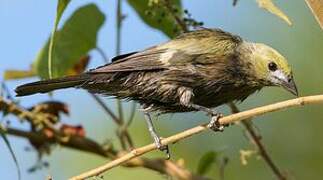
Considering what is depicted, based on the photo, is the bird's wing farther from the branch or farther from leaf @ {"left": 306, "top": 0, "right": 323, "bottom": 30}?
leaf @ {"left": 306, "top": 0, "right": 323, "bottom": 30}

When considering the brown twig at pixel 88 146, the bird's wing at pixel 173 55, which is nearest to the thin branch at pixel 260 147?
the brown twig at pixel 88 146

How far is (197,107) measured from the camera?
3732 mm

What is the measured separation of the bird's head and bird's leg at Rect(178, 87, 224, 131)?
0.29 metres

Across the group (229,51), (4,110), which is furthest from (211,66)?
(4,110)

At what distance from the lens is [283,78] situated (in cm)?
364

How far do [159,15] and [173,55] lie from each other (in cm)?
36

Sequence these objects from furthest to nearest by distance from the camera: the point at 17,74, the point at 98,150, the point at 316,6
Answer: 1. the point at 17,74
2. the point at 98,150
3. the point at 316,6

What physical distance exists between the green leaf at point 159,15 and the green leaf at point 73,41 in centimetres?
17

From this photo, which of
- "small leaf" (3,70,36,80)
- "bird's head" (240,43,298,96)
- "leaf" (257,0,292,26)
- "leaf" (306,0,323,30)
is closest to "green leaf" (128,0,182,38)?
"bird's head" (240,43,298,96)

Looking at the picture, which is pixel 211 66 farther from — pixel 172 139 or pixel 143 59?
pixel 172 139

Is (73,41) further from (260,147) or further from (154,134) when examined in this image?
(260,147)

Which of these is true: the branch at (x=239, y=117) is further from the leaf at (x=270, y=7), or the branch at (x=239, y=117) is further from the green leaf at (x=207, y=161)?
the green leaf at (x=207, y=161)

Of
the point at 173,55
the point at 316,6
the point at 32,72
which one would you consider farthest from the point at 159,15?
the point at 316,6

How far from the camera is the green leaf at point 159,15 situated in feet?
11.2
